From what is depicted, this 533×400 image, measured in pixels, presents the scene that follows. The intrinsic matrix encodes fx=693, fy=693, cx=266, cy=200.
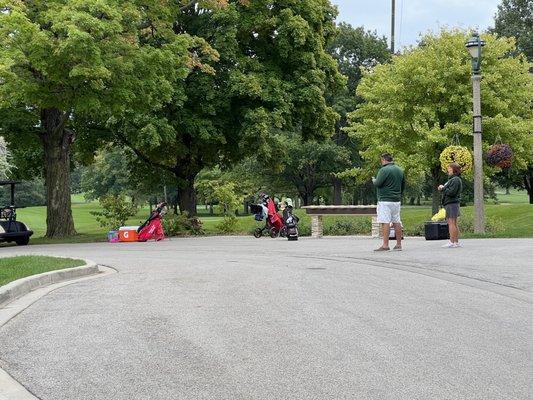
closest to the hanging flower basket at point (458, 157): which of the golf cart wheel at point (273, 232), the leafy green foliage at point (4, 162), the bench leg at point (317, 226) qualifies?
the bench leg at point (317, 226)

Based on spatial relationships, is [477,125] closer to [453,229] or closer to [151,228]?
[453,229]

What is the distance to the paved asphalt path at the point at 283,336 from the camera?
5035 mm

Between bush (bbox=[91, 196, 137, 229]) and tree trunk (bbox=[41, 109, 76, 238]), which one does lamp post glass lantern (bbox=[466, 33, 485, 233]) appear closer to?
bush (bbox=[91, 196, 137, 229])

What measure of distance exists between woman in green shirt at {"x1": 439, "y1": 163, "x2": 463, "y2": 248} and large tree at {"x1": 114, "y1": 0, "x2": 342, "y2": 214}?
12.8m

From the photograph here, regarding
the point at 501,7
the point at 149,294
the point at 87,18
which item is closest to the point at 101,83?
the point at 87,18

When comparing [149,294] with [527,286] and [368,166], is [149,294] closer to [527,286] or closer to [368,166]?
[527,286]

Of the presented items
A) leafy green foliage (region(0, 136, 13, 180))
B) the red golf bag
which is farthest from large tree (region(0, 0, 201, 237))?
leafy green foliage (region(0, 136, 13, 180))

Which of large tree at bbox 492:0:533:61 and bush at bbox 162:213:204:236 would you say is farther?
large tree at bbox 492:0:533:61

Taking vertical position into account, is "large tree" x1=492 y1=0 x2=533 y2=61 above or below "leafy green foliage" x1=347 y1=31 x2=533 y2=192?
above

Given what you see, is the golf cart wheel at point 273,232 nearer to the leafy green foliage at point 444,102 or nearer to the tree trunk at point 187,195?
the tree trunk at point 187,195

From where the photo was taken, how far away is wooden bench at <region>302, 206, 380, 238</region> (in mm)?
22984

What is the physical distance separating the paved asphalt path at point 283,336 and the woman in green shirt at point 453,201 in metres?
3.23

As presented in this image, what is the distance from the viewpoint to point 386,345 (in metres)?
6.19

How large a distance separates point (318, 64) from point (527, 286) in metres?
22.2
